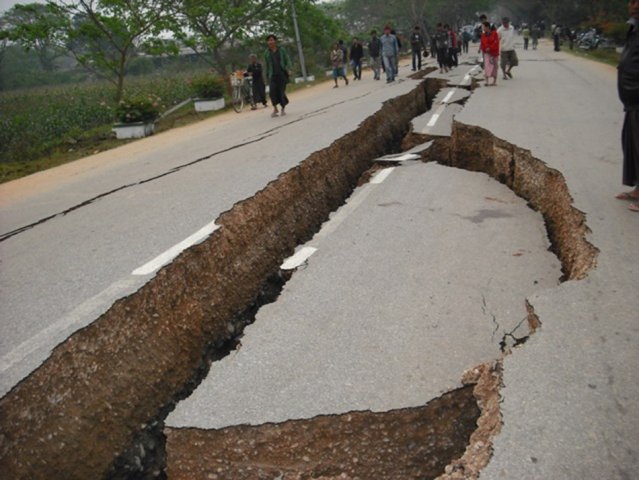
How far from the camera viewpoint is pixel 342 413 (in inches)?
94.7

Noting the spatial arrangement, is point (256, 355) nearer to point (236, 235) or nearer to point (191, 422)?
point (191, 422)

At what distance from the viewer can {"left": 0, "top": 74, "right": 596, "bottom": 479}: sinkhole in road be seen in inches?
95.9

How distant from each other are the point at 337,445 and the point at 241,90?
14903 millimetres

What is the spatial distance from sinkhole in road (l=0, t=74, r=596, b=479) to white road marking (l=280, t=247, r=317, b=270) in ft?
1.04

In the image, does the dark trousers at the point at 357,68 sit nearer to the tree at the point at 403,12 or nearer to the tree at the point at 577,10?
the tree at the point at 577,10

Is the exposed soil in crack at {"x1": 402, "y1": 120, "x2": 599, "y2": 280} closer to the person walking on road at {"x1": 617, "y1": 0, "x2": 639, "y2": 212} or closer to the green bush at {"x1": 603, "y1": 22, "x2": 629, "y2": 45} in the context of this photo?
the person walking on road at {"x1": 617, "y1": 0, "x2": 639, "y2": 212}

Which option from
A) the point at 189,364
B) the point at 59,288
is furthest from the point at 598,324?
the point at 59,288

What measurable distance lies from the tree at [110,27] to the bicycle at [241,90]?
7.12 feet

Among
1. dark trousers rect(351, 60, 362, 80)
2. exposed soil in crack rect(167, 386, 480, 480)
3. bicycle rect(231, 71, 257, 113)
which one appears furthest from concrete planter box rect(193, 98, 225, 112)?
exposed soil in crack rect(167, 386, 480, 480)

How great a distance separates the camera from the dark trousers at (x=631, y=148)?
4.07 metres

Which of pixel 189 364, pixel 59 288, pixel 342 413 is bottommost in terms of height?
pixel 189 364

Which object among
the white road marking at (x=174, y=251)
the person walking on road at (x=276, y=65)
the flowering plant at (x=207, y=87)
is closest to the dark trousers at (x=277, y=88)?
the person walking on road at (x=276, y=65)

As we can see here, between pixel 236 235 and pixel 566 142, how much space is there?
13.8 ft

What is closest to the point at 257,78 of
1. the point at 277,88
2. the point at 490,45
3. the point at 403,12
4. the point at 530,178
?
the point at 277,88
